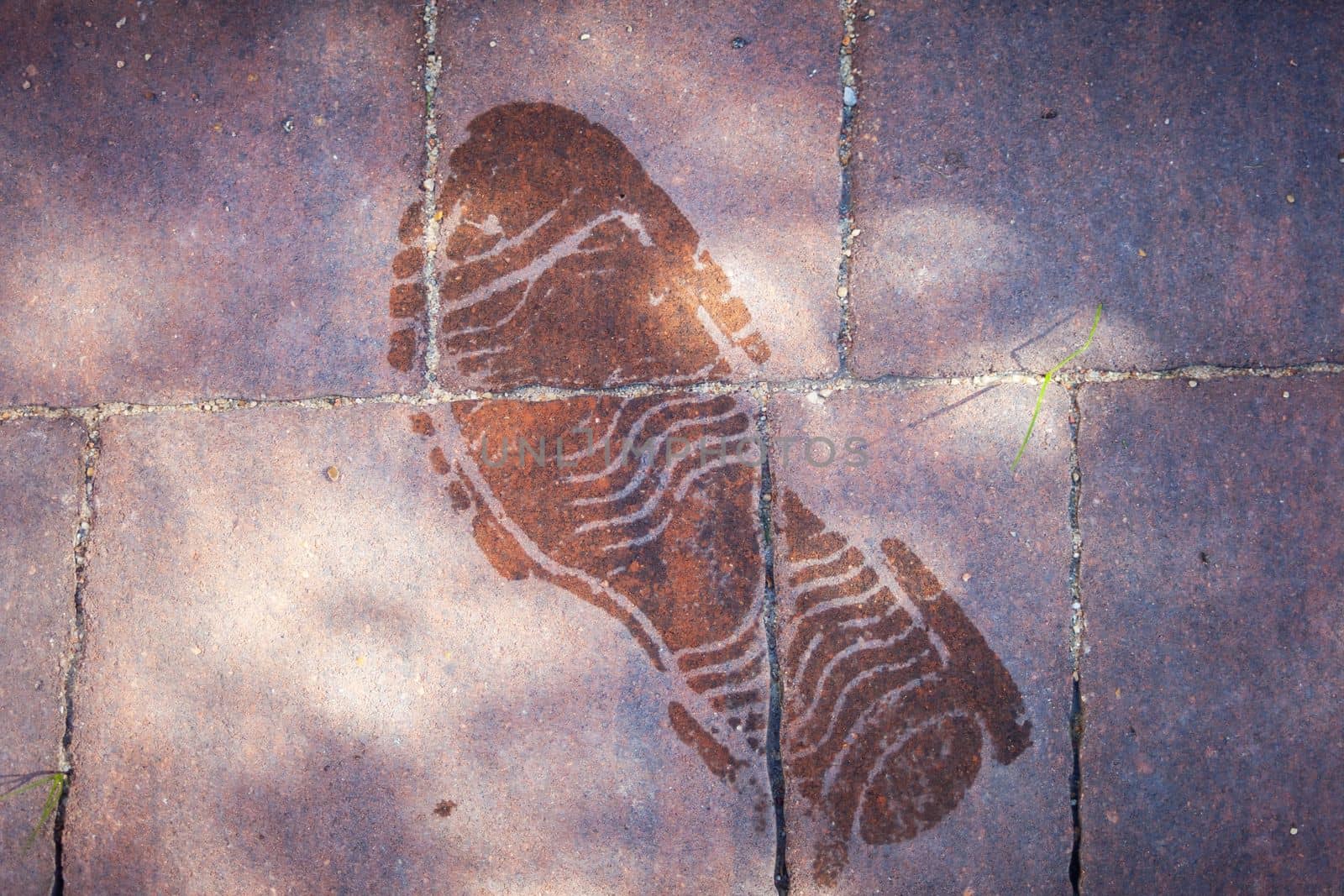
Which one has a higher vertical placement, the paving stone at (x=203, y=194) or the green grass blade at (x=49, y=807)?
the paving stone at (x=203, y=194)

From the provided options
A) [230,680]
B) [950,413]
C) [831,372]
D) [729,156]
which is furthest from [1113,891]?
[230,680]

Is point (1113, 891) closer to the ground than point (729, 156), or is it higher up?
closer to the ground

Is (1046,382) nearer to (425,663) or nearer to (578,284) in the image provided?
(578,284)

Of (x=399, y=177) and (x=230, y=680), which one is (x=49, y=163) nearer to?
(x=399, y=177)

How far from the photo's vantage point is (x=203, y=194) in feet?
5.65

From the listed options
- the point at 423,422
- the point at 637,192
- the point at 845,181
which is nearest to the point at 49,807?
the point at 423,422

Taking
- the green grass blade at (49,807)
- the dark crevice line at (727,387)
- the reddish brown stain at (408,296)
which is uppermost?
the reddish brown stain at (408,296)

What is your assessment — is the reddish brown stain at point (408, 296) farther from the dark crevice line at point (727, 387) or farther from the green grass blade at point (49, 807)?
the green grass blade at point (49, 807)

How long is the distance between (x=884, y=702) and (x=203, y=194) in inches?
77.1

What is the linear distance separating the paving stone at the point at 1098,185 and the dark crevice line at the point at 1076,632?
208 millimetres

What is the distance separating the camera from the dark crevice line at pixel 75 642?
5.49ft

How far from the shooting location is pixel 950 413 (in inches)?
66.0

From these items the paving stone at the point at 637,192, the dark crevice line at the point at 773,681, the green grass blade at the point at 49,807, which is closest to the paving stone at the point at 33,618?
the green grass blade at the point at 49,807

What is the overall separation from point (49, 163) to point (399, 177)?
2.77 ft
